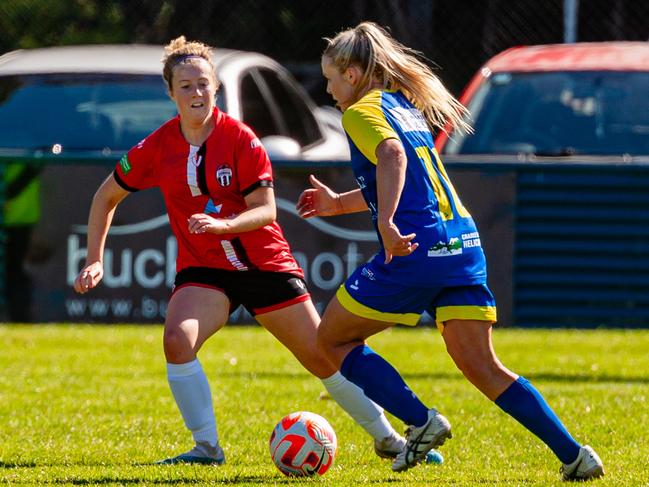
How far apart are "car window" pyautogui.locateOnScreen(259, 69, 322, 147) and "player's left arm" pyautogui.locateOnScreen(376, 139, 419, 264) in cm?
626

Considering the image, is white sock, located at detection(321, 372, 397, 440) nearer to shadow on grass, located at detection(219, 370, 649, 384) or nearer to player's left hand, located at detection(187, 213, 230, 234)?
player's left hand, located at detection(187, 213, 230, 234)

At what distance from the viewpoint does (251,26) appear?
1515cm

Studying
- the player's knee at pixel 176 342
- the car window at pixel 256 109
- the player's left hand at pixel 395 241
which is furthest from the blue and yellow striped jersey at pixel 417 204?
the car window at pixel 256 109

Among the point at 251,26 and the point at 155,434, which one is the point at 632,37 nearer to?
the point at 251,26

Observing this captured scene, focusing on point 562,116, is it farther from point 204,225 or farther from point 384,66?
point 204,225

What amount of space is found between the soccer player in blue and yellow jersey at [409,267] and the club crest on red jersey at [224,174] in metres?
0.70

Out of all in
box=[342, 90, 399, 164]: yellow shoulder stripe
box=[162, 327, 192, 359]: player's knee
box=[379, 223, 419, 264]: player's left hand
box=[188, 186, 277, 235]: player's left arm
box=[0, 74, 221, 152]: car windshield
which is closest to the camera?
box=[379, 223, 419, 264]: player's left hand

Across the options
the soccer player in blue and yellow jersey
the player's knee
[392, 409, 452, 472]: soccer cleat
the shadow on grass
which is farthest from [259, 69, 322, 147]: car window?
[392, 409, 452, 472]: soccer cleat

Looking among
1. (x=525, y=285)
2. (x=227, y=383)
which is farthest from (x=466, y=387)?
(x=525, y=285)

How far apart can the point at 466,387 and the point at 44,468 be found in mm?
3119

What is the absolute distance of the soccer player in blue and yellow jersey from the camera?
5.30m

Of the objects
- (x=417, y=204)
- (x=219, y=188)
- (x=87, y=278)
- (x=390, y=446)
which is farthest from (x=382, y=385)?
(x=87, y=278)

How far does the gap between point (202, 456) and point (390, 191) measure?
5.04 feet

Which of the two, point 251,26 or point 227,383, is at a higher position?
point 251,26
